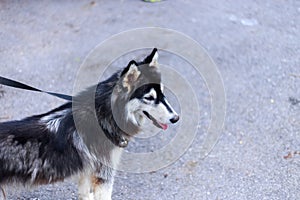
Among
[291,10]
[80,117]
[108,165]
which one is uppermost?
[80,117]

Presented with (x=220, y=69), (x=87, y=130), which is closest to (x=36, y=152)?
(x=87, y=130)

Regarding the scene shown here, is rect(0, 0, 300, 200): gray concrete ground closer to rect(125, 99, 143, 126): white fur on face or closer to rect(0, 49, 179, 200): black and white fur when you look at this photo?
rect(0, 49, 179, 200): black and white fur

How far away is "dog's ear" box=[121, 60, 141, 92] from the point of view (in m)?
3.82

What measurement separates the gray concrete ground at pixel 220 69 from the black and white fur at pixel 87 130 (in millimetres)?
295

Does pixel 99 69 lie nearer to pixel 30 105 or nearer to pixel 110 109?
pixel 30 105

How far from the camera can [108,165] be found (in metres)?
4.13

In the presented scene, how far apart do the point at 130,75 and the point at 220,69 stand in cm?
281

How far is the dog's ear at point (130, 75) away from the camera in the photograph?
382 centimetres

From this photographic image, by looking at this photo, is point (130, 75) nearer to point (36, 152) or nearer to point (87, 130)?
point (87, 130)

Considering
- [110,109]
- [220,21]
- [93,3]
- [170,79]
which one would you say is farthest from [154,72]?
[93,3]

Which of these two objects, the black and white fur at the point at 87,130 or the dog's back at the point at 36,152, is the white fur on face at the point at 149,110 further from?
the dog's back at the point at 36,152

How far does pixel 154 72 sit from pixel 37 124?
0.96 metres

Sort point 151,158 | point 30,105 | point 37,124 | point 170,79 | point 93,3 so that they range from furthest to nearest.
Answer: point 93,3, point 170,79, point 30,105, point 151,158, point 37,124

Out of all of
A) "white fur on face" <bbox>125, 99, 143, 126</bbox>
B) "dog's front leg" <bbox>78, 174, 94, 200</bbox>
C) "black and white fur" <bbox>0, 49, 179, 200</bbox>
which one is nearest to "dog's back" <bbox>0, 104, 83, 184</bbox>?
"black and white fur" <bbox>0, 49, 179, 200</bbox>
